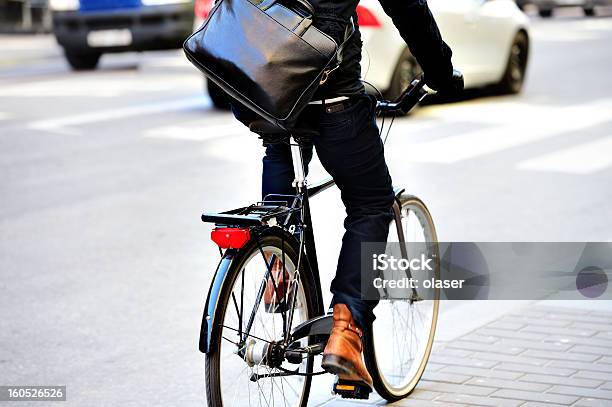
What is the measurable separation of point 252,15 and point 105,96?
11.5 metres

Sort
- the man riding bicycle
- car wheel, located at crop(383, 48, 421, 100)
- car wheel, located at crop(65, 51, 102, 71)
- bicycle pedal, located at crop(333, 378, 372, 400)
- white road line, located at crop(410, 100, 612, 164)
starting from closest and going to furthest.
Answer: the man riding bicycle, bicycle pedal, located at crop(333, 378, 372, 400), white road line, located at crop(410, 100, 612, 164), car wheel, located at crop(383, 48, 421, 100), car wheel, located at crop(65, 51, 102, 71)

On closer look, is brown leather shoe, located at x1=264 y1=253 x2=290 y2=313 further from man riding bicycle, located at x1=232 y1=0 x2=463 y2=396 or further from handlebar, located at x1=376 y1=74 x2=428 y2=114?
handlebar, located at x1=376 y1=74 x2=428 y2=114

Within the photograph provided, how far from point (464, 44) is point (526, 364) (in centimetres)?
861

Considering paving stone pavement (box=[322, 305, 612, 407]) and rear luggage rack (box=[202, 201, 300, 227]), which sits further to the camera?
paving stone pavement (box=[322, 305, 612, 407])

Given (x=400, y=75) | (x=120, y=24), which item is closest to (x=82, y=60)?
(x=120, y=24)

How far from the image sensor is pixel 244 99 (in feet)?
12.2

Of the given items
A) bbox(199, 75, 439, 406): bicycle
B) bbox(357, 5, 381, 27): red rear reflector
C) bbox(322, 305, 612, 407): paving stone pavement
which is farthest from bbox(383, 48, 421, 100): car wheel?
bbox(199, 75, 439, 406): bicycle

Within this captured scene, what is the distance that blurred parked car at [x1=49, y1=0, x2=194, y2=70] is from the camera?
58.3ft

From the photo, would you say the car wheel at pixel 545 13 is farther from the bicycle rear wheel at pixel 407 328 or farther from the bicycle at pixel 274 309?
the bicycle at pixel 274 309

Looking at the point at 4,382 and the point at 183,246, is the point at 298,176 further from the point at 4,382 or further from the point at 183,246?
the point at 183,246

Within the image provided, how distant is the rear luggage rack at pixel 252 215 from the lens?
378 cm

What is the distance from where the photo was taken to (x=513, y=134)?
1149 cm

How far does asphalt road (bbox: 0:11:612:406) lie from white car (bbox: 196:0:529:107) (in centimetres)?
38

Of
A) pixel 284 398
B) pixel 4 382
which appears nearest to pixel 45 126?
pixel 4 382
